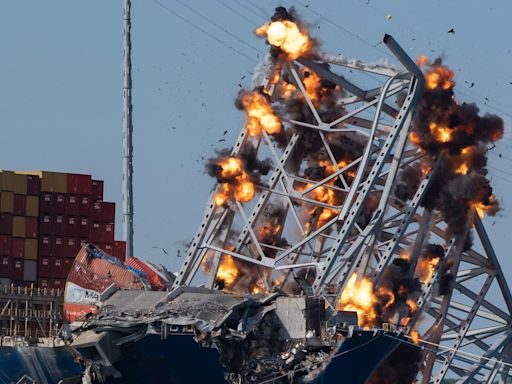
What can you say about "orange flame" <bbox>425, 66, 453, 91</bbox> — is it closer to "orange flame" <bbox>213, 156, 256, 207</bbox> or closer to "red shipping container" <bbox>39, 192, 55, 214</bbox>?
"orange flame" <bbox>213, 156, 256, 207</bbox>

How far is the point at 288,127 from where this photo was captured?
11312 centimetres

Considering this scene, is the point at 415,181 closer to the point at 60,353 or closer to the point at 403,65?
the point at 403,65

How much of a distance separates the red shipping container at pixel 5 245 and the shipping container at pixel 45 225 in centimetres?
236

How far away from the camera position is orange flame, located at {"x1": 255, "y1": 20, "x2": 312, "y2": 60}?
110250mm

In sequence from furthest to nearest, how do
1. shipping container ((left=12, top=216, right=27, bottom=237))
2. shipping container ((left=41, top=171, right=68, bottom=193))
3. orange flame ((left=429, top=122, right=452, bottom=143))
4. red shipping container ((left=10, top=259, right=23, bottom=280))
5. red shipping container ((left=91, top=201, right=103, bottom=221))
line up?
red shipping container ((left=91, top=201, right=103, bottom=221))
shipping container ((left=41, top=171, right=68, bottom=193))
shipping container ((left=12, top=216, right=27, bottom=237))
red shipping container ((left=10, top=259, right=23, bottom=280))
orange flame ((left=429, top=122, right=452, bottom=143))

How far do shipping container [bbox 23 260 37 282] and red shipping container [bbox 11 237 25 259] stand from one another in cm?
58

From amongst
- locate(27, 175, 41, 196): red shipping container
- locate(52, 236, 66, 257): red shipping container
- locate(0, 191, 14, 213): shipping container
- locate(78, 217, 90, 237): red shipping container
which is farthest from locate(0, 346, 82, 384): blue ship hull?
locate(78, 217, 90, 237): red shipping container

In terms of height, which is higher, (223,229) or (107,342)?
(223,229)

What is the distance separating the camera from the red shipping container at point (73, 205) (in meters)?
132

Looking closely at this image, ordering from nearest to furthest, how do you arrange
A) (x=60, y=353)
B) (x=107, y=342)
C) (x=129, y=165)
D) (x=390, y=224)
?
(x=107, y=342), (x=60, y=353), (x=390, y=224), (x=129, y=165)

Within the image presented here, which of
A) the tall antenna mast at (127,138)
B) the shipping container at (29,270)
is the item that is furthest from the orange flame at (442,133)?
the shipping container at (29,270)

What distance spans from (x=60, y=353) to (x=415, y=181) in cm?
2133

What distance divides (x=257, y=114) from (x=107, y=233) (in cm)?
2574

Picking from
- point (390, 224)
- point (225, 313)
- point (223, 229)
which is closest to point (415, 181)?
point (390, 224)
